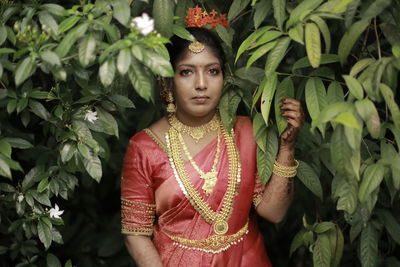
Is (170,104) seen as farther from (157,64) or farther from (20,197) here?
(20,197)

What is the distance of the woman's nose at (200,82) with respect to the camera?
2314 millimetres

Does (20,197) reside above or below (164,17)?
below

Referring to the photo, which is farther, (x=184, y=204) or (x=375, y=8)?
(x=184, y=204)

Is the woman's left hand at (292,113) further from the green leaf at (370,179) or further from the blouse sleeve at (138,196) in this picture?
the blouse sleeve at (138,196)

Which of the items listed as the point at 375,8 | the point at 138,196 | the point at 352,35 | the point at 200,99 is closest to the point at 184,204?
the point at 138,196

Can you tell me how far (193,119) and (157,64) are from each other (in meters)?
0.59

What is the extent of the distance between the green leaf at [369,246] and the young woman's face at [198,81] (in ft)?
2.68

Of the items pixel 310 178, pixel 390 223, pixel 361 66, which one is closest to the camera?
pixel 361 66

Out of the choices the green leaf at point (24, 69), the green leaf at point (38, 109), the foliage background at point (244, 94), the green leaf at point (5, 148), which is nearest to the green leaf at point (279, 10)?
the foliage background at point (244, 94)

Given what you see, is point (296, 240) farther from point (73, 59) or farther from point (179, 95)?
point (73, 59)

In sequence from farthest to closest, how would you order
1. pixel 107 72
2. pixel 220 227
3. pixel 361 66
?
pixel 220 227 → pixel 361 66 → pixel 107 72

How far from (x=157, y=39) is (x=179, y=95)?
1.53 feet

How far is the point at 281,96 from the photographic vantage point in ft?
7.50

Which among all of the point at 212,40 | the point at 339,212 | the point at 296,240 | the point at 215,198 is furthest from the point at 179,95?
the point at 339,212
